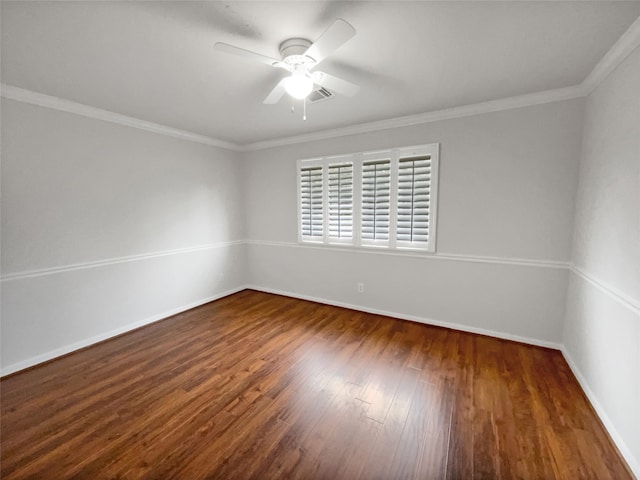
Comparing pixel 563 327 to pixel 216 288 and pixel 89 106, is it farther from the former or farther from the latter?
pixel 89 106

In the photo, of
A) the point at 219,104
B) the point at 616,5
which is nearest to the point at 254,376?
the point at 219,104

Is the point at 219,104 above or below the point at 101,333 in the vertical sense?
above

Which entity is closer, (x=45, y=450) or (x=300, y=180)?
(x=45, y=450)

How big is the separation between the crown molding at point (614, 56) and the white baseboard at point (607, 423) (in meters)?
2.34

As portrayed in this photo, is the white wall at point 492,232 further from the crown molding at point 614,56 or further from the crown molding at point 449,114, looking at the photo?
the crown molding at point 614,56

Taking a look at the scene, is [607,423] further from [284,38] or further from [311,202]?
[311,202]

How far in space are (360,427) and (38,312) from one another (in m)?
3.05

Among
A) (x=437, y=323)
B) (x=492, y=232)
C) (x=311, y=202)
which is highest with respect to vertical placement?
(x=311, y=202)

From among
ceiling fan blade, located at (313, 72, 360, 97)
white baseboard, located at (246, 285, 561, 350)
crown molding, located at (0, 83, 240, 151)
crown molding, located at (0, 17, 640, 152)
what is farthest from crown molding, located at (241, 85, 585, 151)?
white baseboard, located at (246, 285, 561, 350)

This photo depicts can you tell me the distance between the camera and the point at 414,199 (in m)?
3.15

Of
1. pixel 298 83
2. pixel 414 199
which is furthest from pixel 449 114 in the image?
pixel 298 83

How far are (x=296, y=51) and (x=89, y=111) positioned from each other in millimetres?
2447

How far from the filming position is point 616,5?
1.38 metres

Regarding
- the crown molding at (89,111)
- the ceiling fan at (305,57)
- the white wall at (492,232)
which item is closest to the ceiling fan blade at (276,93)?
the ceiling fan at (305,57)
